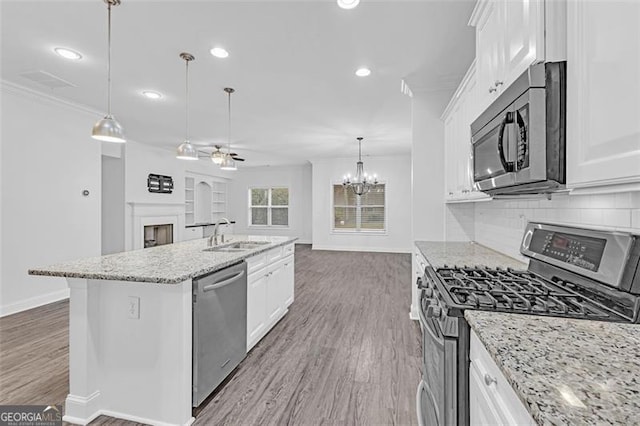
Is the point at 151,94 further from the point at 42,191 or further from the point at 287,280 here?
the point at 287,280

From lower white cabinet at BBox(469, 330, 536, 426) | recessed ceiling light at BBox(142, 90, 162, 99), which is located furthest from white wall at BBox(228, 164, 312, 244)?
lower white cabinet at BBox(469, 330, 536, 426)

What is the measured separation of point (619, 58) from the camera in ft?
2.98

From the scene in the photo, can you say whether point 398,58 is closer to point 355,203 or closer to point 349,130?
point 349,130

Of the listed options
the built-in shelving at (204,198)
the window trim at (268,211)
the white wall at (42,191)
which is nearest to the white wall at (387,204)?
the window trim at (268,211)

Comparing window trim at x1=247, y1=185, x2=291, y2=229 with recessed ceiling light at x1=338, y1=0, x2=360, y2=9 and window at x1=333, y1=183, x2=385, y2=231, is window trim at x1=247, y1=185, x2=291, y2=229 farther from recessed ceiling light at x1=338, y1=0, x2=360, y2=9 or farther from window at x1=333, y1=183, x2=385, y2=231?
recessed ceiling light at x1=338, y1=0, x2=360, y2=9

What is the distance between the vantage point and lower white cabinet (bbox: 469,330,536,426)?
80 cm

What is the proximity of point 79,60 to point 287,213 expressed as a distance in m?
7.86

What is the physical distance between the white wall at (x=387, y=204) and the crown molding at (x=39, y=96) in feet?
19.2

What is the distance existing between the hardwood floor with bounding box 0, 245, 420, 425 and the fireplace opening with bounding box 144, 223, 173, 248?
125 inches

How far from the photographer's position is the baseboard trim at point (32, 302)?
12.3 ft

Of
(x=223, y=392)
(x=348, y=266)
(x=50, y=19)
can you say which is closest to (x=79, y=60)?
(x=50, y=19)

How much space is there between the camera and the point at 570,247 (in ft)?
4.83

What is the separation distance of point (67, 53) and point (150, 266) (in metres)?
2.55

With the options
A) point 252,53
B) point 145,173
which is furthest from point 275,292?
point 145,173
